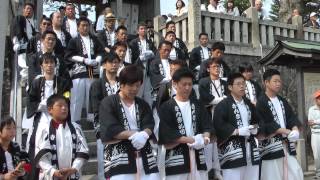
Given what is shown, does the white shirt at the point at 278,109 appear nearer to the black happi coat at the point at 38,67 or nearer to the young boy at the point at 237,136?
the young boy at the point at 237,136

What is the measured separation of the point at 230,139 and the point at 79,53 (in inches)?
135

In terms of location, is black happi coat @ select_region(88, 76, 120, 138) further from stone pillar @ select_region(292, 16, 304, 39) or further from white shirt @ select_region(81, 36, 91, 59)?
stone pillar @ select_region(292, 16, 304, 39)

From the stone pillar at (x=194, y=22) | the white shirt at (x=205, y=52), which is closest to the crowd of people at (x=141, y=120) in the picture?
the white shirt at (x=205, y=52)

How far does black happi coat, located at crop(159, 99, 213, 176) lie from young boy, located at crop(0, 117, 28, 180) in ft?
5.24

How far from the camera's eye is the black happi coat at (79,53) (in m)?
7.28

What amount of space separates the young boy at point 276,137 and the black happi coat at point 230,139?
0.29m

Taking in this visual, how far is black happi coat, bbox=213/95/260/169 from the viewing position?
17.0 ft

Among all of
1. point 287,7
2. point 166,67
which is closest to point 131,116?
point 166,67

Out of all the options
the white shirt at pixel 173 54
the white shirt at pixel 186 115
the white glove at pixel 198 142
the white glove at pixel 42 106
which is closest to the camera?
the white glove at pixel 198 142

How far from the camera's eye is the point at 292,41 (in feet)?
29.0

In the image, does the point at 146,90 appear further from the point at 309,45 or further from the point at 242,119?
the point at 309,45

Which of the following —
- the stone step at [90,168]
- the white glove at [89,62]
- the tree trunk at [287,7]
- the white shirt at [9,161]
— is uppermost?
the tree trunk at [287,7]

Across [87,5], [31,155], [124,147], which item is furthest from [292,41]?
[87,5]

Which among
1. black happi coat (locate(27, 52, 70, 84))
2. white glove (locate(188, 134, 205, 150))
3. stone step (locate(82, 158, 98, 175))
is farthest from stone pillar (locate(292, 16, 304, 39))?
white glove (locate(188, 134, 205, 150))
